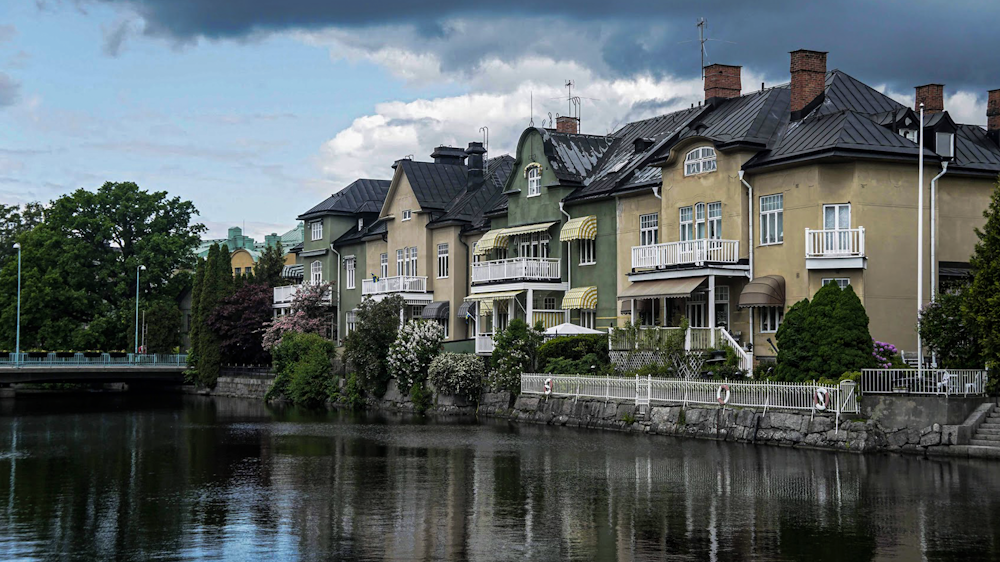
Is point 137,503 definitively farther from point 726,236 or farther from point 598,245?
point 598,245

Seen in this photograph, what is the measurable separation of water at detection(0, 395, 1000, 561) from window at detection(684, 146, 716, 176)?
439 inches

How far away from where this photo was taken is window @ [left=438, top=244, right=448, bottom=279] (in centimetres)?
6041

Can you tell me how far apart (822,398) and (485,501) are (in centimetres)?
1258

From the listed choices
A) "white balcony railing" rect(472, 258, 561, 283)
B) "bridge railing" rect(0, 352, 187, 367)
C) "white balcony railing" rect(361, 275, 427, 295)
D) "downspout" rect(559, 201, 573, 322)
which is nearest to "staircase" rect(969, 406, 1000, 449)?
"downspout" rect(559, 201, 573, 322)

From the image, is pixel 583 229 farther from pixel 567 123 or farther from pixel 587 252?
pixel 567 123

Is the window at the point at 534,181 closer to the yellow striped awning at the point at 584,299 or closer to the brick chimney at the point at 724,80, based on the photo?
the yellow striped awning at the point at 584,299

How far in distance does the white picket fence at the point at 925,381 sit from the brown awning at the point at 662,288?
30.9ft

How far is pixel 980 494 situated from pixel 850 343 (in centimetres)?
1047

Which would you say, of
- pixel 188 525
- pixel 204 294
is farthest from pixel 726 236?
pixel 204 294

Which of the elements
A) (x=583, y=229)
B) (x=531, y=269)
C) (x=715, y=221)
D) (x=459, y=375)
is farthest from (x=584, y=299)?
(x=715, y=221)

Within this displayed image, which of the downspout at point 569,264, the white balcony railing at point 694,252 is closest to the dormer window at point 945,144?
the white balcony railing at point 694,252

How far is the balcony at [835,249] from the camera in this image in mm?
36938

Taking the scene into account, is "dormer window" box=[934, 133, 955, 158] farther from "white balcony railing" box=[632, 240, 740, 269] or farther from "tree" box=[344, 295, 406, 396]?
"tree" box=[344, 295, 406, 396]

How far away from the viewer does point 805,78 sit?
41.9 metres
